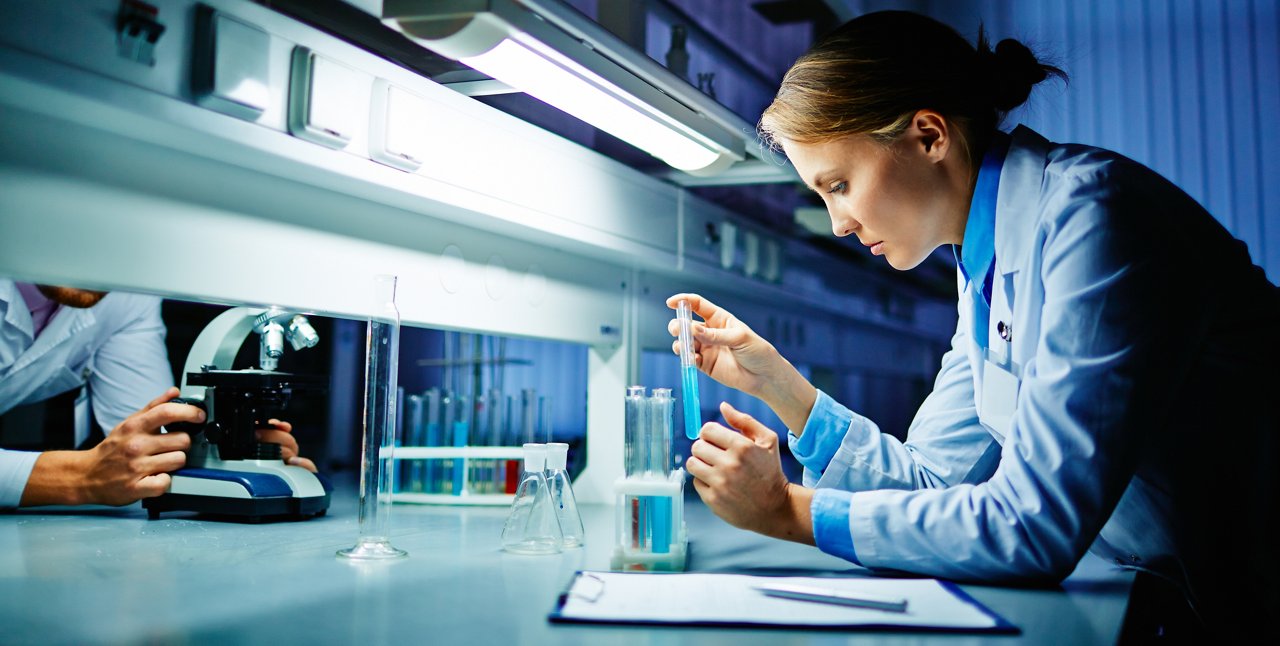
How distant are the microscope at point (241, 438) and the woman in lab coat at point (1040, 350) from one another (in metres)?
0.77

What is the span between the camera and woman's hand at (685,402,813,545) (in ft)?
3.62

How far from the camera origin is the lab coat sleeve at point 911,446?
1407mm

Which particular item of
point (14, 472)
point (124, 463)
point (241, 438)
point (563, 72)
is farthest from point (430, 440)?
point (563, 72)

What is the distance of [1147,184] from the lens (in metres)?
1.02

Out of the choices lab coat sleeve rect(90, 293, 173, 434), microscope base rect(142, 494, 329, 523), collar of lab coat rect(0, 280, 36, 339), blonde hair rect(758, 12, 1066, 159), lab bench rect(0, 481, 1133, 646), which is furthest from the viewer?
lab coat sleeve rect(90, 293, 173, 434)

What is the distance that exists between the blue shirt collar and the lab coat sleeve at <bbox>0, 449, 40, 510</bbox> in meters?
1.61

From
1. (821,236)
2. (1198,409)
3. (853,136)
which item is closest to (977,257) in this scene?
(853,136)

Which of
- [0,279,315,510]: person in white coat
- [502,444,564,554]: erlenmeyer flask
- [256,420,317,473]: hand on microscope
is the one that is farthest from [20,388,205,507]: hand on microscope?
[502,444,564,554]: erlenmeyer flask

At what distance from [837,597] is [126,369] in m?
2.40

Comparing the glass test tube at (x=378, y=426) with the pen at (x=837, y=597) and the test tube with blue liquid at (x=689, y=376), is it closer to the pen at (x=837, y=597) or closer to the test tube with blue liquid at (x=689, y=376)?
the test tube with blue liquid at (x=689, y=376)

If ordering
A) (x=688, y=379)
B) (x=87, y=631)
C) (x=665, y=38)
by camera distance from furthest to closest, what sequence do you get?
(x=665, y=38)
(x=688, y=379)
(x=87, y=631)

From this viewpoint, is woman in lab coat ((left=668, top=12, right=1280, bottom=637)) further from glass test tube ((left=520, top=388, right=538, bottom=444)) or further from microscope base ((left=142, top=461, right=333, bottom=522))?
glass test tube ((left=520, top=388, right=538, bottom=444))

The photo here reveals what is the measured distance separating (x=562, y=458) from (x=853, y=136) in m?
0.63

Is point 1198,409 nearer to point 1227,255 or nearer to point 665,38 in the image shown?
point 1227,255
